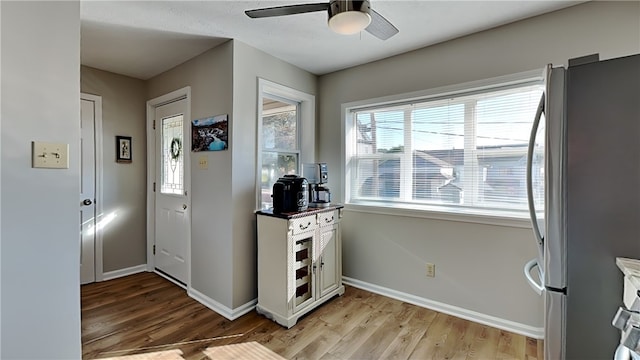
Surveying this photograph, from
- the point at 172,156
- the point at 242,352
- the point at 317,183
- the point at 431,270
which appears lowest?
the point at 242,352

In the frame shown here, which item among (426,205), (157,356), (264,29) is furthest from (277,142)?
(157,356)

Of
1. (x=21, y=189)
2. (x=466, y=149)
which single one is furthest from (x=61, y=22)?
(x=466, y=149)

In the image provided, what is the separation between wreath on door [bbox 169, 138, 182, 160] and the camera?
126 inches

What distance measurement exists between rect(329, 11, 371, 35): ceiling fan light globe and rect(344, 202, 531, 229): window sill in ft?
5.90

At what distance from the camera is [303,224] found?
98.0 inches

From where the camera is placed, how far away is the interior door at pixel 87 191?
123 inches

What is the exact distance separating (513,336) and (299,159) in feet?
8.22

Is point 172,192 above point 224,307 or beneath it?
above

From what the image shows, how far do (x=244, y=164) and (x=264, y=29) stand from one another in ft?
3.66

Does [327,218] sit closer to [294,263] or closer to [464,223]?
[294,263]

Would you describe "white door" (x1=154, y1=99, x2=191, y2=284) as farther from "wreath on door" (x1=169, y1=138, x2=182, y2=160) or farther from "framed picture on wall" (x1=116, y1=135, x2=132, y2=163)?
"framed picture on wall" (x1=116, y1=135, x2=132, y2=163)

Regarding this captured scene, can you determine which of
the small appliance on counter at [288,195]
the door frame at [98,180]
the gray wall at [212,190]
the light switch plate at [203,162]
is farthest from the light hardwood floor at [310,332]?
the light switch plate at [203,162]

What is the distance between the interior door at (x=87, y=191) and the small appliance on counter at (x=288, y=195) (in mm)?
2199

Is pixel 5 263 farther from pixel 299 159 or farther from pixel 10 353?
pixel 299 159
